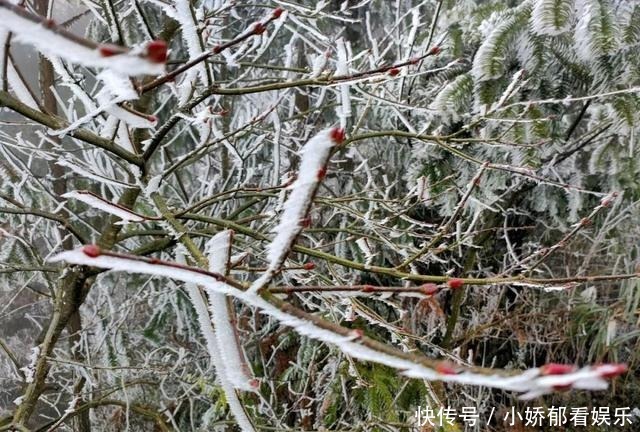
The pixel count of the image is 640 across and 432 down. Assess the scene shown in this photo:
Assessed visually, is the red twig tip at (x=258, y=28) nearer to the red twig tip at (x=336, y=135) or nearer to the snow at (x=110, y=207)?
the snow at (x=110, y=207)

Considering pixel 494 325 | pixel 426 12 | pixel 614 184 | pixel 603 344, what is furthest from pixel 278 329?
pixel 426 12

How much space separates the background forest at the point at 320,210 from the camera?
600 mm

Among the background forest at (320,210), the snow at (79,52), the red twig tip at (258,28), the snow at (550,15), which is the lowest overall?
the background forest at (320,210)

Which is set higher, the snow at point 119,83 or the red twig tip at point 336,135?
the snow at point 119,83

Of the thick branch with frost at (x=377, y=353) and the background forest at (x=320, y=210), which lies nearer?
the thick branch with frost at (x=377, y=353)

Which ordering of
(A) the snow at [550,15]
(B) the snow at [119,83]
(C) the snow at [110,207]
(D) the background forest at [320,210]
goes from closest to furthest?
(B) the snow at [119,83]
(D) the background forest at [320,210]
(C) the snow at [110,207]
(A) the snow at [550,15]

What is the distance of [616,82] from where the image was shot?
1.94m

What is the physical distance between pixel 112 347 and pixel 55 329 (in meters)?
1.09

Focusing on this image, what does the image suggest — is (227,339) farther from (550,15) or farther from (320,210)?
(320,210)

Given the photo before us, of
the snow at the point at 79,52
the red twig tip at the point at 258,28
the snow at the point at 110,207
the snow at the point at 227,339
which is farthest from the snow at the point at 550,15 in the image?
the snow at the point at 79,52

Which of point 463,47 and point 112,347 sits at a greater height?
point 463,47

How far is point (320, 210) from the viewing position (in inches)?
111

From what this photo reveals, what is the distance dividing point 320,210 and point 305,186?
2.37 meters

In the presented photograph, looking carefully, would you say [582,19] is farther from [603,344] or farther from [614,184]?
[603,344]
